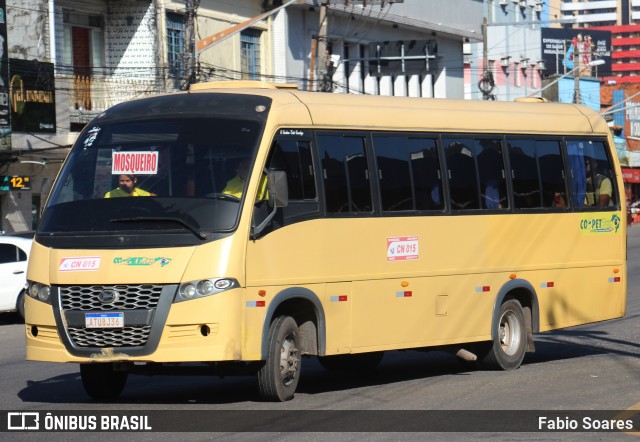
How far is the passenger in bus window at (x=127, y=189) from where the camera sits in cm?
1163

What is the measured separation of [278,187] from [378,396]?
2270 mm

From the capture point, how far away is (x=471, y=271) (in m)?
14.2

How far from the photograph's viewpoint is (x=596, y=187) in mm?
16266

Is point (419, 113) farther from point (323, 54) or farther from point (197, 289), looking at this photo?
point (323, 54)

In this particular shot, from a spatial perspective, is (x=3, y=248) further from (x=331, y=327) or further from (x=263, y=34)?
(x=263, y=34)

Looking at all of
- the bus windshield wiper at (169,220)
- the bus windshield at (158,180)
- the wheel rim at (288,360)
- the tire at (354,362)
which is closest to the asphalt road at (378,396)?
the tire at (354,362)

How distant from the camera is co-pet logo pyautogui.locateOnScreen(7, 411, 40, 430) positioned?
10680 millimetres

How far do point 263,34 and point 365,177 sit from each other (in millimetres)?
30149

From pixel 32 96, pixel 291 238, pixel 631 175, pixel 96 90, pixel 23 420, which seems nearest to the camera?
pixel 23 420

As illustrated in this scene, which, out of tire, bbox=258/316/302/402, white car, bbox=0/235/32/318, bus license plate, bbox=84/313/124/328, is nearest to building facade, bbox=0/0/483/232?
white car, bbox=0/235/32/318

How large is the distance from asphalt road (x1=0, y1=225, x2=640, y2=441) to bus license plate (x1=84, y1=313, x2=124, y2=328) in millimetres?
760

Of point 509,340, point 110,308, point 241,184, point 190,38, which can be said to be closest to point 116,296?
point 110,308

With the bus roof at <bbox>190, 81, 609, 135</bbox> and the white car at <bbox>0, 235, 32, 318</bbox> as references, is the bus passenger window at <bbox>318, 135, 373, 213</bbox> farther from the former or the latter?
the white car at <bbox>0, 235, 32, 318</bbox>

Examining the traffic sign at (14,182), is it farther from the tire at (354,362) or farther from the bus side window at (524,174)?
the bus side window at (524,174)
